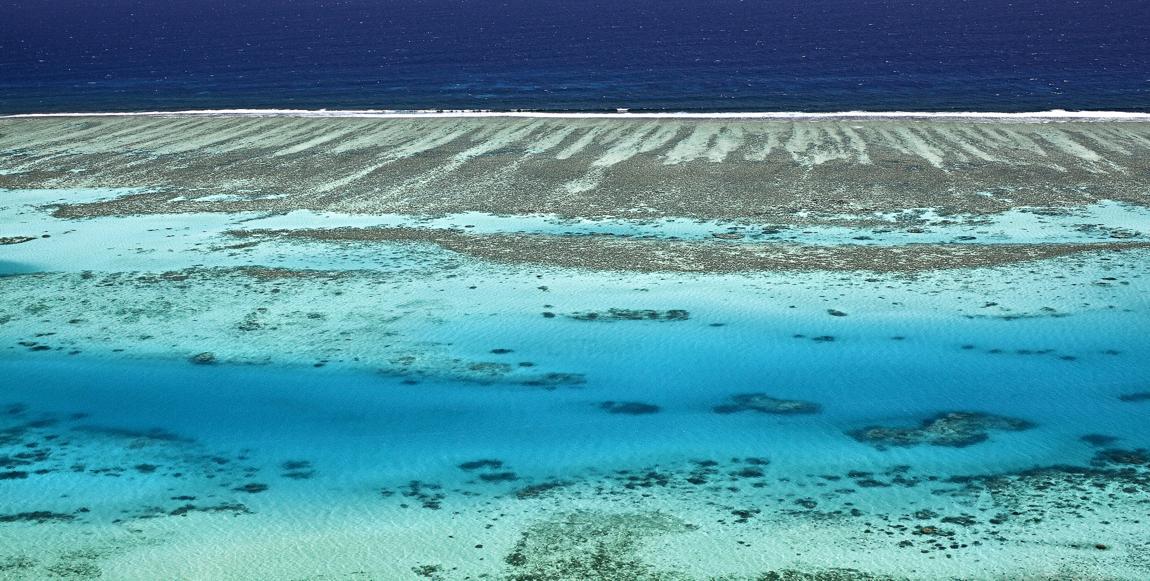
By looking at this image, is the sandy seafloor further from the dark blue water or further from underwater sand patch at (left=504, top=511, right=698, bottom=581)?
the dark blue water

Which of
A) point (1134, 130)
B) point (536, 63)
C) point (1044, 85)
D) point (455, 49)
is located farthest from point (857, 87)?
point (455, 49)

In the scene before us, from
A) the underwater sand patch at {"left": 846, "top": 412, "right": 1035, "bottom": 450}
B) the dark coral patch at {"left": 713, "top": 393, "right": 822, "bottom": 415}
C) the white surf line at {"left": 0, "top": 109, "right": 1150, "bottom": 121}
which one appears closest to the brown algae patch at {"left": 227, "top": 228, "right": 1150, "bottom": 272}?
the dark coral patch at {"left": 713, "top": 393, "right": 822, "bottom": 415}

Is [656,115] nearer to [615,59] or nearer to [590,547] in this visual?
[615,59]

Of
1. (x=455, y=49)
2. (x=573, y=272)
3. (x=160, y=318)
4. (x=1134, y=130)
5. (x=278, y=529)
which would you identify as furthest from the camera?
(x=455, y=49)

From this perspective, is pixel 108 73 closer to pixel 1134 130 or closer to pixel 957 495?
pixel 1134 130

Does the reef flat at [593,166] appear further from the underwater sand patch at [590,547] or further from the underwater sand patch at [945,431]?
the underwater sand patch at [590,547]

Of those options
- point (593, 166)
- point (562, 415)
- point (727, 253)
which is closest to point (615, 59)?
point (593, 166)
